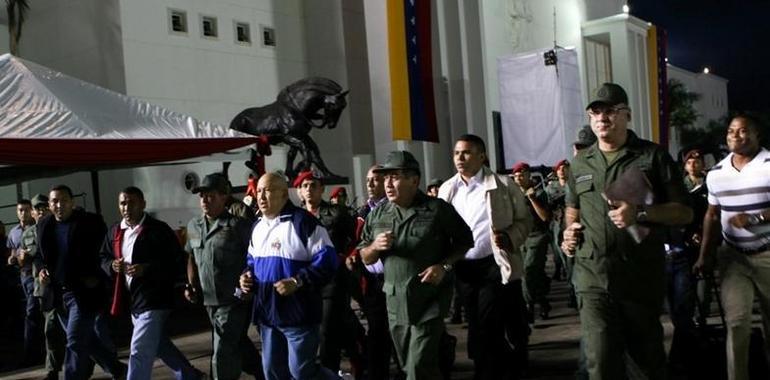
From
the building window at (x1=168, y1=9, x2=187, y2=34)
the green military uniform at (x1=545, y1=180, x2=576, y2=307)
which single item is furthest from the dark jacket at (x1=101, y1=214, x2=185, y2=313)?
the building window at (x1=168, y1=9, x2=187, y2=34)

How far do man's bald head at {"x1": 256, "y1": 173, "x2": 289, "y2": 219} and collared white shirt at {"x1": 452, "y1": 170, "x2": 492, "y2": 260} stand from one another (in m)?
1.43

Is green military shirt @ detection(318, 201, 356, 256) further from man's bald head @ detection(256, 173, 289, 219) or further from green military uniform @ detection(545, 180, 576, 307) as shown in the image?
green military uniform @ detection(545, 180, 576, 307)

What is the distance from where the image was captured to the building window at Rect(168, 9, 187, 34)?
59.3ft

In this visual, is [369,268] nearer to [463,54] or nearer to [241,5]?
[241,5]

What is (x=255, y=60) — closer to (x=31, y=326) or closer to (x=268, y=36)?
(x=268, y=36)

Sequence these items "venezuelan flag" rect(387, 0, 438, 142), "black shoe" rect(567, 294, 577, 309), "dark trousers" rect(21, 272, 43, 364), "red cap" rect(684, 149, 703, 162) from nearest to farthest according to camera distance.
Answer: "red cap" rect(684, 149, 703, 162) → "dark trousers" rect(21, 272, 43, 364) → "black shoe" rect(567, 294, 577, 309) → "venezuelan flag" rect(387, 0, 438, 142)

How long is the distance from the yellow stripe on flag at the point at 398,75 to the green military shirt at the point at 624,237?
519 inches

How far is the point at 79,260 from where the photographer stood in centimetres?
754

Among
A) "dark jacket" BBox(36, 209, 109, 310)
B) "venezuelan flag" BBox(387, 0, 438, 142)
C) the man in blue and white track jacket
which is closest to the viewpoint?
the man in blue and white track jacket

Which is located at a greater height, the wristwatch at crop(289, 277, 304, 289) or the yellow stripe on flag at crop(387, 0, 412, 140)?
the yellow stripe on flag at crop(387, 0, 412, 140)

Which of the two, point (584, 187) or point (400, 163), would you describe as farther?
point (400, 163)

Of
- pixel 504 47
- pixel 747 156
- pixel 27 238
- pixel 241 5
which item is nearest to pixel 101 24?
pixel 241 5

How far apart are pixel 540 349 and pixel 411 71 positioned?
11514mm

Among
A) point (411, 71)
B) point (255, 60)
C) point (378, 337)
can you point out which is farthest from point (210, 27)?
point (378, 337)
